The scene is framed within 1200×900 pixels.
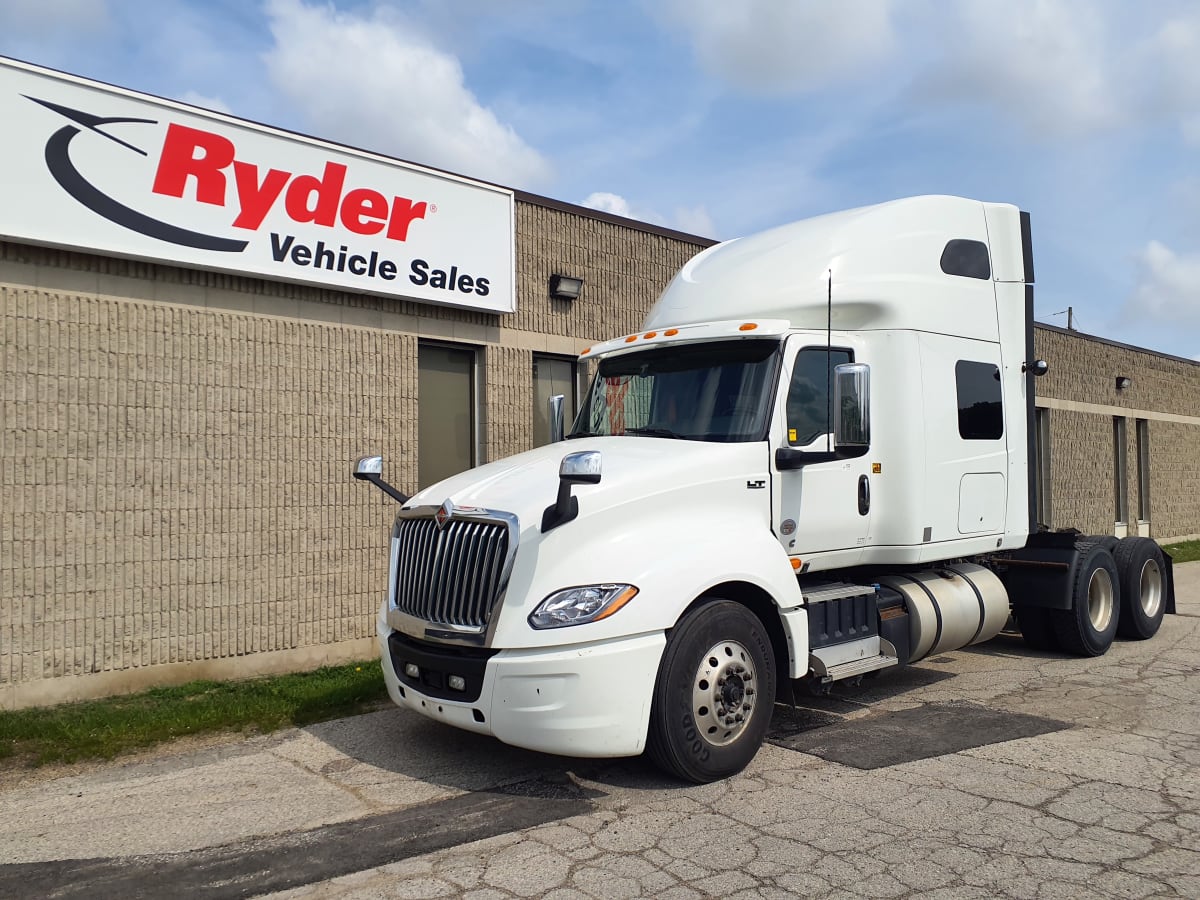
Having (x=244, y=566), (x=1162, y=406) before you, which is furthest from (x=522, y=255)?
(x=1162, y=406)

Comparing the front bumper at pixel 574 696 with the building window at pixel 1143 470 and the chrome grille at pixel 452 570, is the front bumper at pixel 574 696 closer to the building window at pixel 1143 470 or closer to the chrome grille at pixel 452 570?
the chrome grille at pixel 452 570

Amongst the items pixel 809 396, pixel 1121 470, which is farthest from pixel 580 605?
pixel 1121 470

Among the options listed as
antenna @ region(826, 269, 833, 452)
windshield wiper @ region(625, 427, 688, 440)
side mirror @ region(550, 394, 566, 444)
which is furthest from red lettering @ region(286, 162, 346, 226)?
antenna @ region(826, 269, 833, 452)

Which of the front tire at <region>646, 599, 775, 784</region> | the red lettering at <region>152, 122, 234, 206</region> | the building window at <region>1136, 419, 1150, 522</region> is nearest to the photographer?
the front tire at <region>646, 599, 775, 784</region>

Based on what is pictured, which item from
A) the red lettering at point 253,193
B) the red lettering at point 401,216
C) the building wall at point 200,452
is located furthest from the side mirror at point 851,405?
the red lettering at point 253,193

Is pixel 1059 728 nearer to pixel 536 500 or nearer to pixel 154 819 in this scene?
pixel 536 500

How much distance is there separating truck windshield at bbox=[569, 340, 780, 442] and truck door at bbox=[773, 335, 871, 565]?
178mm

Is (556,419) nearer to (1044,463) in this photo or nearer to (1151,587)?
(1151,587)

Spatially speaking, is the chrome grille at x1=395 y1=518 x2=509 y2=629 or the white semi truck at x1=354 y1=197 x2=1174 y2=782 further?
the chrome grille at x1=395 y1=518 x2=509 y2=629

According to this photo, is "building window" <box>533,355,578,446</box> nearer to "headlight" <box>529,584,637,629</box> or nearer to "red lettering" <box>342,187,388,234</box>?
"red lettering" <box>342,187,388,234</box>

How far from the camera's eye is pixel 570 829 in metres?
4.95

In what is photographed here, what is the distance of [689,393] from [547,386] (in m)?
4.86

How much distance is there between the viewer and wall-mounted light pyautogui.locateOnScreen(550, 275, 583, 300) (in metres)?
11.4

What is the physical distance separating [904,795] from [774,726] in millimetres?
1568
